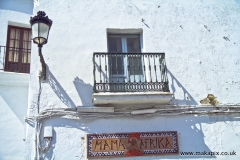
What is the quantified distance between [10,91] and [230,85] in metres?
5.12

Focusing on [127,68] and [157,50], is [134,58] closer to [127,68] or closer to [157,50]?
[127,68]

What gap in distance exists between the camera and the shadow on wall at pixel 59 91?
6031mm

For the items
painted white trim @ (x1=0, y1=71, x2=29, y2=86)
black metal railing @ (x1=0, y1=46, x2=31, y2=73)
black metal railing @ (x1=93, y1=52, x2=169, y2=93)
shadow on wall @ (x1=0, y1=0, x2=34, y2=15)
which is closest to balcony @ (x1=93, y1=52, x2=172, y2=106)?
black metal railing @ (x1=93, y1=52, x2=169, y2=93)

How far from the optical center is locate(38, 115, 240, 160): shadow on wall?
577 centimetres

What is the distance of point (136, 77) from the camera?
A: 666 cm

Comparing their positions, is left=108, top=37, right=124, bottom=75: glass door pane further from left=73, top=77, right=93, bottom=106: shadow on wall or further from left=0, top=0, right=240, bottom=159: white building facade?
left=73, top=77, right=93, bottom=106: shadow on wall

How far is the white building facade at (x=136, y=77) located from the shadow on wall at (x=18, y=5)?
0.18 metres

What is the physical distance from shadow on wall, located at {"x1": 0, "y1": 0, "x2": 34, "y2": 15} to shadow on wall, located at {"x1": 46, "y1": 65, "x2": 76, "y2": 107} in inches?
96.1

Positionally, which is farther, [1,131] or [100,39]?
[100,39]

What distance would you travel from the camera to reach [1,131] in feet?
19.9

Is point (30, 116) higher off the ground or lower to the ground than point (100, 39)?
lower

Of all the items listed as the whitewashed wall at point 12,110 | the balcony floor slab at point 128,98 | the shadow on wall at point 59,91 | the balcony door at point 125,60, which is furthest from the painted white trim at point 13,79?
the balcony door at point 125,60

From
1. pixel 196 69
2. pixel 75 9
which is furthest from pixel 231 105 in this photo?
pixel 75 9

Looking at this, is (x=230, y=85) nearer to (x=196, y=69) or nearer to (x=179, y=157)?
(x=196, y=69)
